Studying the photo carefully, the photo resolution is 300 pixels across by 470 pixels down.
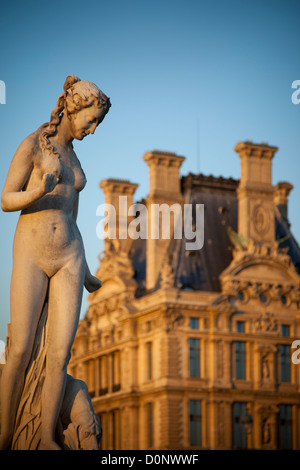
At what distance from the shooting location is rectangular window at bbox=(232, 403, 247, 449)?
59.5 m

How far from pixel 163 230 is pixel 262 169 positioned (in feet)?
21.9

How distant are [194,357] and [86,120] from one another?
167 feet

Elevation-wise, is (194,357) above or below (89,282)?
above

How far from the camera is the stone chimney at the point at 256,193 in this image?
6281 cm

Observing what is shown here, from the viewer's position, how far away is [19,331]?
980cm

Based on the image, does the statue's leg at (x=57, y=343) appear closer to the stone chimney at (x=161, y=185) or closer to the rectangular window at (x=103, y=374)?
the stone chimney at (x=161, y=185)

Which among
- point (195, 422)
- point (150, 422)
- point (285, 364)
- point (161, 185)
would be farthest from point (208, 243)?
point (150, 422)

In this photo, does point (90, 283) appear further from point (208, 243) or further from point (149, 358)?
point (208, 243)

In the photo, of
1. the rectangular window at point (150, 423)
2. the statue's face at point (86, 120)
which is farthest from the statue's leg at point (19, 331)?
the rectangular window at point (150, 423)

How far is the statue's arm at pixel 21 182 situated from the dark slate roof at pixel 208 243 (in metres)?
51.4

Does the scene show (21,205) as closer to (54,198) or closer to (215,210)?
(54,198)

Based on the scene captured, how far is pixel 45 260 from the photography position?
391 inches

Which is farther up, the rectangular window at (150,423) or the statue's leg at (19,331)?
the rectangular window at (150,423)
